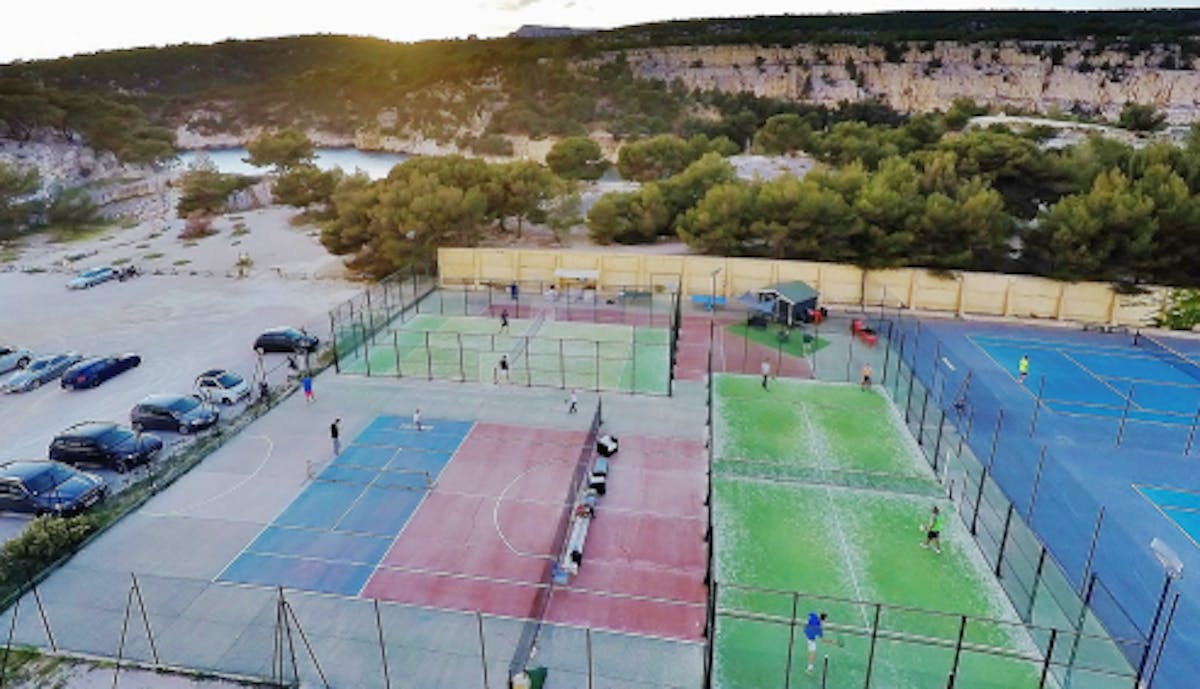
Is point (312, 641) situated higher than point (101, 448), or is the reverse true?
point (101, 448)

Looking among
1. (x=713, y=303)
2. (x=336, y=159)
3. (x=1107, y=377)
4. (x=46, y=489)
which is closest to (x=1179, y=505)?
(x=1107, y=377)

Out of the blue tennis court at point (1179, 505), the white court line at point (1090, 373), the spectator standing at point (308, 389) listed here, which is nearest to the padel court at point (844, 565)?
the blue tennis court at point (1179, 505)

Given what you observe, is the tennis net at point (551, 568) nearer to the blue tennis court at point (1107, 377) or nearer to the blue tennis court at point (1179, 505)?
the blue tennis court at point (1179, 505)

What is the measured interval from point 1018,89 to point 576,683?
5399 inches

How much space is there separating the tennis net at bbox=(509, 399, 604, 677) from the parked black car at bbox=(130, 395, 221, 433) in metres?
13.6

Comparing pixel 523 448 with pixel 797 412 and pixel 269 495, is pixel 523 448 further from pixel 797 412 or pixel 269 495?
pixel 797 412

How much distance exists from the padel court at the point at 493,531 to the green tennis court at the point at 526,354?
4.87 m

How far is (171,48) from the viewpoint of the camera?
190 m

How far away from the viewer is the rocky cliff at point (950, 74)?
362 feet

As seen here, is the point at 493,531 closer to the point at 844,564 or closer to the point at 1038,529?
the point at 844,564

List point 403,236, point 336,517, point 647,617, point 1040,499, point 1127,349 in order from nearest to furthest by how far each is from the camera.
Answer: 1. point 647,617
2. point 336,517
3. point 1040,499
4. point 1127,349
5. point 403,236

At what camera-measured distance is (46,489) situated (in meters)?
20.6

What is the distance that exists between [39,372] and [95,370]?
7.90ft

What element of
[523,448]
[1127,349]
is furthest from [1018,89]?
[523,448]
